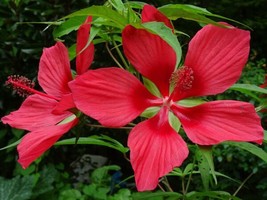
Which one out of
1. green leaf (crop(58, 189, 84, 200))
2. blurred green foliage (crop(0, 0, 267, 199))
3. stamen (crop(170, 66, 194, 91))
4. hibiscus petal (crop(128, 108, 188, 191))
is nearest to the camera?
hibiscus petal (crop(128, 108, 188, 191))

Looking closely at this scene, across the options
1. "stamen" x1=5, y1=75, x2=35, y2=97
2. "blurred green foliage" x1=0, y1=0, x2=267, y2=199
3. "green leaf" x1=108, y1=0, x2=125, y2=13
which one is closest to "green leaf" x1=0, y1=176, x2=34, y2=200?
"blurred green foliage" x1=0, y1=0, x2=267, y2=199

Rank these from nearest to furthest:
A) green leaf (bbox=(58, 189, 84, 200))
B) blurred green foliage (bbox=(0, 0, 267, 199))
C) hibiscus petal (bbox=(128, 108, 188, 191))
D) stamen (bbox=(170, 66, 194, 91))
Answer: hibiscus petal (bbox=(128, 108, 188, 191)) < stamen (bbox=(170, 66, 194, 91)) < green leaf (bbox=(58, 189, 84, 200)) < blurred green foliage (bbox=(0, 0, 267, 199))

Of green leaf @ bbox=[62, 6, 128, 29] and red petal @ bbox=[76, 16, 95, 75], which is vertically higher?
green leaf @ bbox=[62, 6, 128, 29]

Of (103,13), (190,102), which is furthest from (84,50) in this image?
(190,102)

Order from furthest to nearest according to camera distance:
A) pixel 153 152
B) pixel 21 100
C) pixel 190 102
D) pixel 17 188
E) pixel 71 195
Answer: pixel 21 100 → pixel 17 188 → pixel 71 195 → pixel 190 102 → pixel 153 152

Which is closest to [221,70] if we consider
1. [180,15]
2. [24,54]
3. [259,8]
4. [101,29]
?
[180,15]

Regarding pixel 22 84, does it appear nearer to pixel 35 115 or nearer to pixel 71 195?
pixel 35 115

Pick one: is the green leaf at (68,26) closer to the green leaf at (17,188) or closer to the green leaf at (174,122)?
the green leaf at (174,122)

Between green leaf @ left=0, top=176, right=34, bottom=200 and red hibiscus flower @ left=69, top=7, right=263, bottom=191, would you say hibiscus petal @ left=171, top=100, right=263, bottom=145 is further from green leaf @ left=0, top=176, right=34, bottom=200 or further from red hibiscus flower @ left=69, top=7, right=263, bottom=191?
green leaf @ left=0, top=176, right=34, bottom=200
